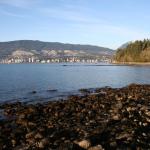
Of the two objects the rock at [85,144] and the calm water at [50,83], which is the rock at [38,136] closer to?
the rock at [85,144]

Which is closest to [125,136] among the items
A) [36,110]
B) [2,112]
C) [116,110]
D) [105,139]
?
[105,139]

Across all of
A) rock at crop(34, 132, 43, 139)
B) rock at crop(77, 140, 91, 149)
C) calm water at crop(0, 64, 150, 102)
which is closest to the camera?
rock at crop(77, 140, 91, 149)

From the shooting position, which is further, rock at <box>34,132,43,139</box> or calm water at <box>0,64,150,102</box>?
calm water at <box>0,64,150,102</box>

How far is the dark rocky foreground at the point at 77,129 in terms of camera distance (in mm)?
19234

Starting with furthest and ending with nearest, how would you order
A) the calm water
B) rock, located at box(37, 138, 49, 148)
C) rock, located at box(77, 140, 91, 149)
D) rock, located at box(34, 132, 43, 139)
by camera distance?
the calm water → rock, located at box(34, 132, 43, 139) → rock, located at box(37, 138, 49, 148) → rock, located at box(77, 140, 91, 149)

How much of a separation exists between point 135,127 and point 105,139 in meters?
3.78

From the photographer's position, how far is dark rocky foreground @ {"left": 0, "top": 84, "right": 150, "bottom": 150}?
19.2 meters

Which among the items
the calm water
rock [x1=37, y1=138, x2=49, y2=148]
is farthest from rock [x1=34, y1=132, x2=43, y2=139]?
the calm water

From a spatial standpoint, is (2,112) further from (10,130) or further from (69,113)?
(10,130)

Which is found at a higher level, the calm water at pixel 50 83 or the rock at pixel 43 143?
the rock at pixel 43 143

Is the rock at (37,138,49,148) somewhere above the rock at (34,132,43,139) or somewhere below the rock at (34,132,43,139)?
above

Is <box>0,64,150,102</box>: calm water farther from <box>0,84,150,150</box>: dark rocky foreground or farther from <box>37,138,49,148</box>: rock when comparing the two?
<box>37,138,49,148</box>: rock

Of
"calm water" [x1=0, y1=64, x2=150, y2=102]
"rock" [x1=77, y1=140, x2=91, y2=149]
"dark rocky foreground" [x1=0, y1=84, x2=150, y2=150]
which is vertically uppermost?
"rock" [x1=77, y1=140, x2=91, y2=149]

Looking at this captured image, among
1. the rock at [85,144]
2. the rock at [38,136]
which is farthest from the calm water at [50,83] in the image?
the rock at [85,144]
